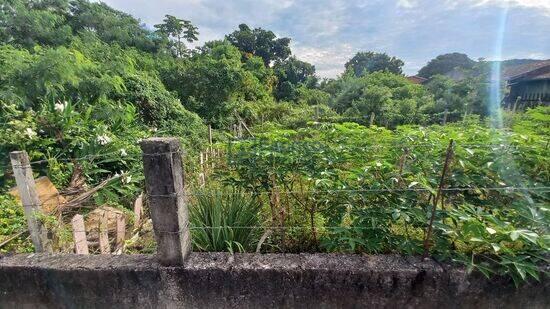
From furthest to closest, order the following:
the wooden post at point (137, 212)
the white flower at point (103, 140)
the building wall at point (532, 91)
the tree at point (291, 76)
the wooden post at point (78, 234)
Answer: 1. the tree at point (291, 76)
2. the building wall at point (532, 91)
3. the white flower at point (103, 140)
4. the wooden post at point (137, 212)
5. the wooden post at point (78, 234)

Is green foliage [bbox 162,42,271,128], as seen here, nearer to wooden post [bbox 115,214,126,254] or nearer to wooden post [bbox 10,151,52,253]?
wooden post [bbox 115,214,126,254]

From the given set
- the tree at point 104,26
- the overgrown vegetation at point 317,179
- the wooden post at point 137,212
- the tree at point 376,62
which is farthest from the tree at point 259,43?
the wooden post at point 137,212

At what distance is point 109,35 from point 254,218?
17.7m

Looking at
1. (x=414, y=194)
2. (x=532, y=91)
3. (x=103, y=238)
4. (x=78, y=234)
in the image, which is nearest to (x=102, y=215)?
(x=103, y=238)

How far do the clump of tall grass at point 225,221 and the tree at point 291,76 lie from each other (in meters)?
22.1

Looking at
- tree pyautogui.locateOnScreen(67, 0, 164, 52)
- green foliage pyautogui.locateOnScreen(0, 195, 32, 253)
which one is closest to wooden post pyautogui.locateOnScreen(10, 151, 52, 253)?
green foliage pyautogui.locateOnScreen(0, 195, 32, 253)

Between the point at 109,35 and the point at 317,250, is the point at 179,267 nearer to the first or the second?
the point at 317,250

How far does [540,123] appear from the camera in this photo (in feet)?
8.50

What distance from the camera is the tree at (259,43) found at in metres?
29.0

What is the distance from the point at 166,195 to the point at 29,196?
1.01 metres

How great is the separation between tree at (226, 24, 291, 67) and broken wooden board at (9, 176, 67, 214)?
27557 millimetres

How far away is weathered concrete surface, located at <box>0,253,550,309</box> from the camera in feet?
5.08

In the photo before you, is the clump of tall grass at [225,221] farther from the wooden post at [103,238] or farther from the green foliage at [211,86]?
the green foliage at [211,86]

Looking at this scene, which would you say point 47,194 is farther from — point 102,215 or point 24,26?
point 24,26
